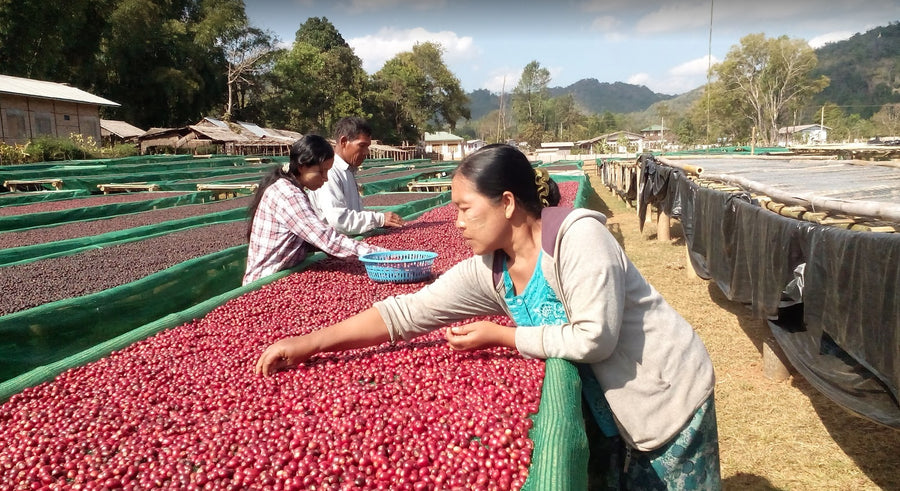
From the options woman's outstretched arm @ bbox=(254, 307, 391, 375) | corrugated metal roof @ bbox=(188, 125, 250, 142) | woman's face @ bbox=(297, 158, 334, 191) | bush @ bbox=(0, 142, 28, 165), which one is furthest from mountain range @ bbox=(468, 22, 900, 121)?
woman's outstretched arm @ bbox=(254, 307, 391, 375)

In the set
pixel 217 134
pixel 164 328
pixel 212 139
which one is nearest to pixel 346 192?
pixel 164 328

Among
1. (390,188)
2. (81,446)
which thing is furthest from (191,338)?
(390,188)

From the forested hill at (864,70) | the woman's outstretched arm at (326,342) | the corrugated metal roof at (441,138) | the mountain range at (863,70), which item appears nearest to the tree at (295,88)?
the corrugated metal roof at (441,138)

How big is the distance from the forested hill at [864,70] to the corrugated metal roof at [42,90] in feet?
324

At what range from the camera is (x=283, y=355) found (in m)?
1.82

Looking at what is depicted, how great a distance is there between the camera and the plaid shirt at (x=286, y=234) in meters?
3.17

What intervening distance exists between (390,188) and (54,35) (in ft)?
80.2

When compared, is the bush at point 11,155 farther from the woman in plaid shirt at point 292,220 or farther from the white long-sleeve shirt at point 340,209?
the woman in plaid shirt at point 292,220

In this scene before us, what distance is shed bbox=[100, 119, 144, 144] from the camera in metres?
29.0

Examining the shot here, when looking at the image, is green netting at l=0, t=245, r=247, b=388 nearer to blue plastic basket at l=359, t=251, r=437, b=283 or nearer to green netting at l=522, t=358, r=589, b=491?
blue plastic basket at l=359, t=251, r=437, b=283

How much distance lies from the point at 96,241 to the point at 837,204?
21.7ft

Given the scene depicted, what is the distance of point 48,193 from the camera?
35.4ft

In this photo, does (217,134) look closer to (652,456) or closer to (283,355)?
(283,355)

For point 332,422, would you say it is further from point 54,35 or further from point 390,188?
point 54,35
